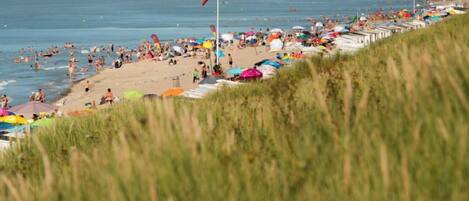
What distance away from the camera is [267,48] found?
1896 inches

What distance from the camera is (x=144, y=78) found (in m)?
35.8

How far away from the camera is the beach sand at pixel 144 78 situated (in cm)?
2947

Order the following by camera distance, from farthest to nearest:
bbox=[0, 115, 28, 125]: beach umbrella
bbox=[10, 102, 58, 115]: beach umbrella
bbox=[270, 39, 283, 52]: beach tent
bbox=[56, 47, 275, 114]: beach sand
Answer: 1. bbox=[270, 39, 283, 52]: beach tent
2. bbox=[56, 47, 275, 114]: beach sand
3. bbox=[10, 102, 58, 115]: beach umbrella
4. bbox=[0, 115, 28, 125]: beach umbrella

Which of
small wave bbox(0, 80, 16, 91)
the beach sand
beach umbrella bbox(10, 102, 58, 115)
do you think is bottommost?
small wave bbox(0, 80, 16, 91)

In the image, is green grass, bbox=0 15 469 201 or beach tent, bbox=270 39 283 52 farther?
beach tent, bbox=270 39 283 52

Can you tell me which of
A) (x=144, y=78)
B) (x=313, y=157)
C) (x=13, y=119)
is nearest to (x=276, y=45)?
(x=144, y=78)

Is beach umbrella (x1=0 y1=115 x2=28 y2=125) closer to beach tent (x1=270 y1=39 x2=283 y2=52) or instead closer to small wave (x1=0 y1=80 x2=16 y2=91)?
small wave (x1=0 y1=80 x2=16 y2=91)

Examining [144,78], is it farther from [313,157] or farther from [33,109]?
[313,157]

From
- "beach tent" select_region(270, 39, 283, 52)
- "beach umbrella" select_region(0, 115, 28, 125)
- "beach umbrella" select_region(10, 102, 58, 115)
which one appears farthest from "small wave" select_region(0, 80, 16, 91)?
"beach tent" select_region(270, 39, 283, 52)

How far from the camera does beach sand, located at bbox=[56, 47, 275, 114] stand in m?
29.5

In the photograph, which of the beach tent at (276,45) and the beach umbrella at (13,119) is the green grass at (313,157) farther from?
the beach tent at (276,45)

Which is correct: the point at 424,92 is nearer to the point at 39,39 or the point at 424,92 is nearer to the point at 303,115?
the point at 303,115

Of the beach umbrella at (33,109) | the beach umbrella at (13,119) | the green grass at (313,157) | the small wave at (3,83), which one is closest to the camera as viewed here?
the green grass at (313,157)

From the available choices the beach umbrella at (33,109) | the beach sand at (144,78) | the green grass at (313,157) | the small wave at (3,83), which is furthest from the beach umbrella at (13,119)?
the small wave at (3,83)
